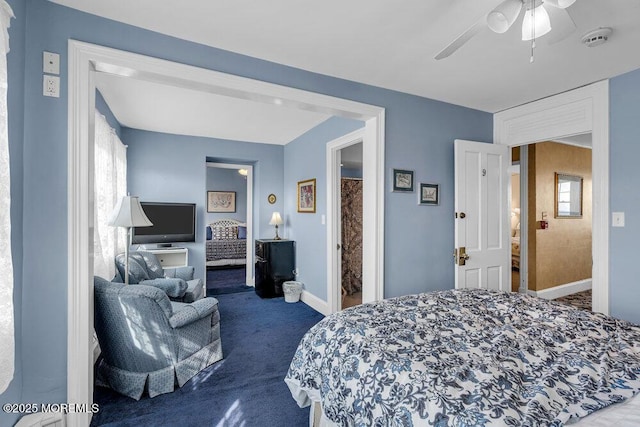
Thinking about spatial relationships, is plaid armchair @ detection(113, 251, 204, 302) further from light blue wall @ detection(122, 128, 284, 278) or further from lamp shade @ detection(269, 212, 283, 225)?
lamp shade @ detection(269, 212, 283, 225)

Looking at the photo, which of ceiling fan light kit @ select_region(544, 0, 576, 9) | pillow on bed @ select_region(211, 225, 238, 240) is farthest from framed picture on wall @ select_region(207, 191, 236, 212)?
ceiling fan light kit @ select_region(544, 0, 576, 9)

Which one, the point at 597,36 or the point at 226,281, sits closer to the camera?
the point at 597,36

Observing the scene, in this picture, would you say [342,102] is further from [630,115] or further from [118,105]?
[118,105]

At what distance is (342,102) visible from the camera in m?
2.55

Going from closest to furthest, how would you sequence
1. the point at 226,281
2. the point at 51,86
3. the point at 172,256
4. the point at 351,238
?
the point at 51,86 < the point at 172,256 < the point at 351,238 < the point at 226,281

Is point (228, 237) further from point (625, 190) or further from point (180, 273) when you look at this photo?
point (625, 190)

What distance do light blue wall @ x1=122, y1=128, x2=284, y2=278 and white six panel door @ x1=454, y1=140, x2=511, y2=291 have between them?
3.19 meters

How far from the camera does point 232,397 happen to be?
6.96 feet

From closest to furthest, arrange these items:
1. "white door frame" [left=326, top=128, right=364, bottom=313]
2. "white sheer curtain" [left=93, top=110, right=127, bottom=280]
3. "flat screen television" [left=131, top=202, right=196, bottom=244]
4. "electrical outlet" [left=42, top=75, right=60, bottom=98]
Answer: "electrical outlet" [left=42, top=75, right=60, bottom=98]
"white sheer curtain" [left=93, top=110, right=127, bottom=280]
"white door frame" [left=326, top=128, right=364, bottom=313]
"flat screen television" [left=131, top=202, right=196, bottom=244]

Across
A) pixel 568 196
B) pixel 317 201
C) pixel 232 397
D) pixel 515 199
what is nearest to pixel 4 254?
pixel 232 397

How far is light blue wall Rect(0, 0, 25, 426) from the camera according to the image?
148 cm

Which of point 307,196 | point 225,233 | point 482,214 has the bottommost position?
point 225,233

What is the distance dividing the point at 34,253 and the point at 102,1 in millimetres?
1444

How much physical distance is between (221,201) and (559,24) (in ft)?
24.6
